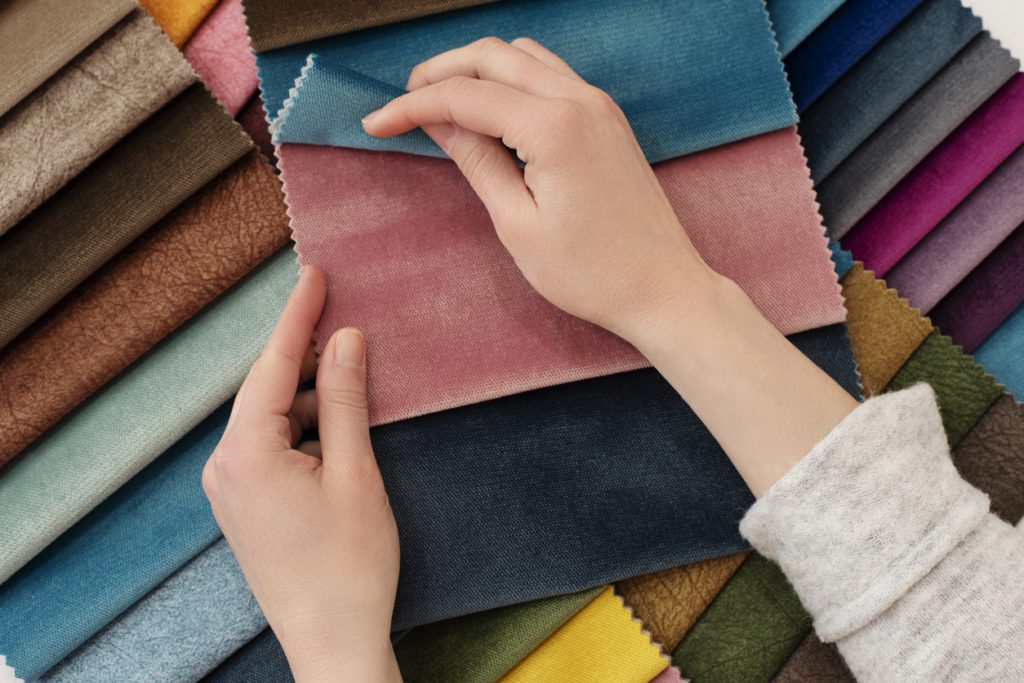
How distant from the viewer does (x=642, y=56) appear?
1.10 m

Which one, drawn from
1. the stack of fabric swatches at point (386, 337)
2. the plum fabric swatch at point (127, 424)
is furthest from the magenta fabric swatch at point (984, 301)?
the plum fabric swatch at point (127, 424)

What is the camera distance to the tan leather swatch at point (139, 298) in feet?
3.25

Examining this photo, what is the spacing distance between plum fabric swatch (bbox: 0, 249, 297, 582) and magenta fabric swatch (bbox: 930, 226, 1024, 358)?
1.15m

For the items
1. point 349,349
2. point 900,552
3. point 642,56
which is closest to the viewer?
point 900,552

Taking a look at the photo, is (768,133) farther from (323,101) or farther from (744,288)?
(323,101)

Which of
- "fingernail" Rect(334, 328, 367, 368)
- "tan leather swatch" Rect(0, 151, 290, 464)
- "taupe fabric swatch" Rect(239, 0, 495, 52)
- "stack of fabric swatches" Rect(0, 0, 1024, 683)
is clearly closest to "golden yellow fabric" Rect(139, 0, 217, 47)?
"stack of fabric swatches" Rect(0, 0, 1024, 683)

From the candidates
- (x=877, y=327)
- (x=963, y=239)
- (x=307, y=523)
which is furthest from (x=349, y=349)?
(x=963, y=239)

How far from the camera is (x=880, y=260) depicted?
4.07 feet

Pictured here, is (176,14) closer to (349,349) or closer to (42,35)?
(42,35)

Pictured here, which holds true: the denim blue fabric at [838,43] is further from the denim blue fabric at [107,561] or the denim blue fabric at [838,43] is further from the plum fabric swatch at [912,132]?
the denim blue fabric at [107,561]

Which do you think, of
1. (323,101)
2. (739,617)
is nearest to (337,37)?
(323,101)

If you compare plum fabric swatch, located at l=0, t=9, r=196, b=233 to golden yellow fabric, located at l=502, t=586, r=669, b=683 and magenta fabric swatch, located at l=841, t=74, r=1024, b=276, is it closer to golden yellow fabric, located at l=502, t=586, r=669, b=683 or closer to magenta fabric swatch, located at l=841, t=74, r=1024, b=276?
golden yellow fabric, located at l=502, t=586, r=669, b=683

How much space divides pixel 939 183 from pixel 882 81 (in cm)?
21

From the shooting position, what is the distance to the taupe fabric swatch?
1.03 meters
